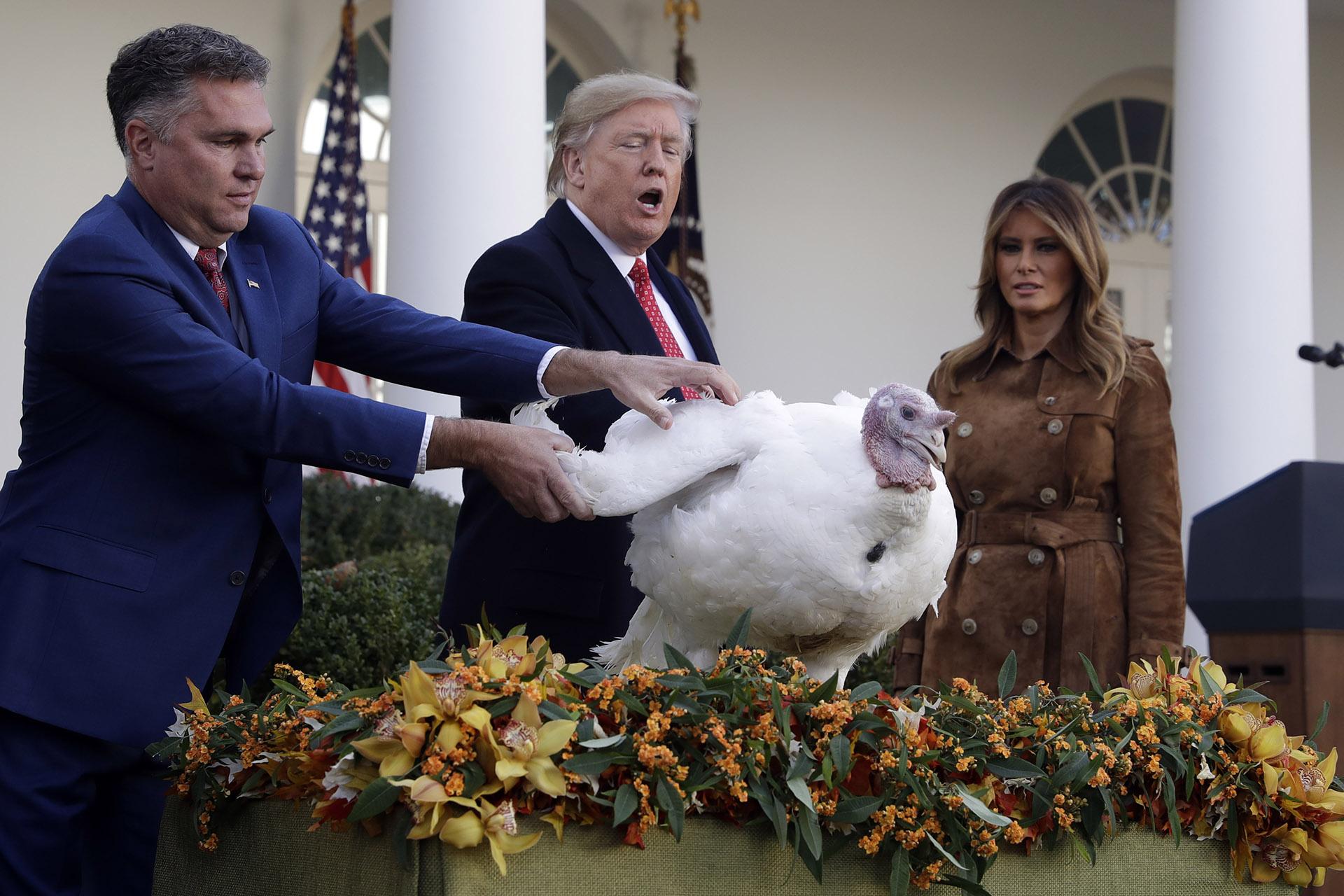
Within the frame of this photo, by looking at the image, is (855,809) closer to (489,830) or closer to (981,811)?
(981,811)

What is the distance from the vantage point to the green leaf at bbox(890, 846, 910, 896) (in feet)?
7.09

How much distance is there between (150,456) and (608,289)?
0.95 m

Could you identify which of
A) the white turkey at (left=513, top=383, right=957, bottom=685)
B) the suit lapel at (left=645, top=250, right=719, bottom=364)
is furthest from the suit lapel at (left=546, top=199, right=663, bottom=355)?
the white turkey at (left=513, top=383, right=957, bottom=685)

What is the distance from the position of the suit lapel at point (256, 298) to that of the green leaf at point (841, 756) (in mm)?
1220

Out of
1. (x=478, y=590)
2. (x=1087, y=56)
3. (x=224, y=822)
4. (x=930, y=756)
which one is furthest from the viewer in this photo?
(x=1087, y=56)

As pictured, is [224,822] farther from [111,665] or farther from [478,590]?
[478,590]

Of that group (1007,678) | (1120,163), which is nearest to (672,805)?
(1007,678)

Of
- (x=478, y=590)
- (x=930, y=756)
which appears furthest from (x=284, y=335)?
(x=930, y=756)

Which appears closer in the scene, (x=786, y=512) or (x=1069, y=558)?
(x=786, y=512)

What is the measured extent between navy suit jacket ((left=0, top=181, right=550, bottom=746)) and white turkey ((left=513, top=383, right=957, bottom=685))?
1.42ft

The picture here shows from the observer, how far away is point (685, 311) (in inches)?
127

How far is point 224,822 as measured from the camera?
7.86 ft

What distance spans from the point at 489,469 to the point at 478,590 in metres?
0.45

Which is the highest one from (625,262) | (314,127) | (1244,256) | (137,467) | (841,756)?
(314,127)
